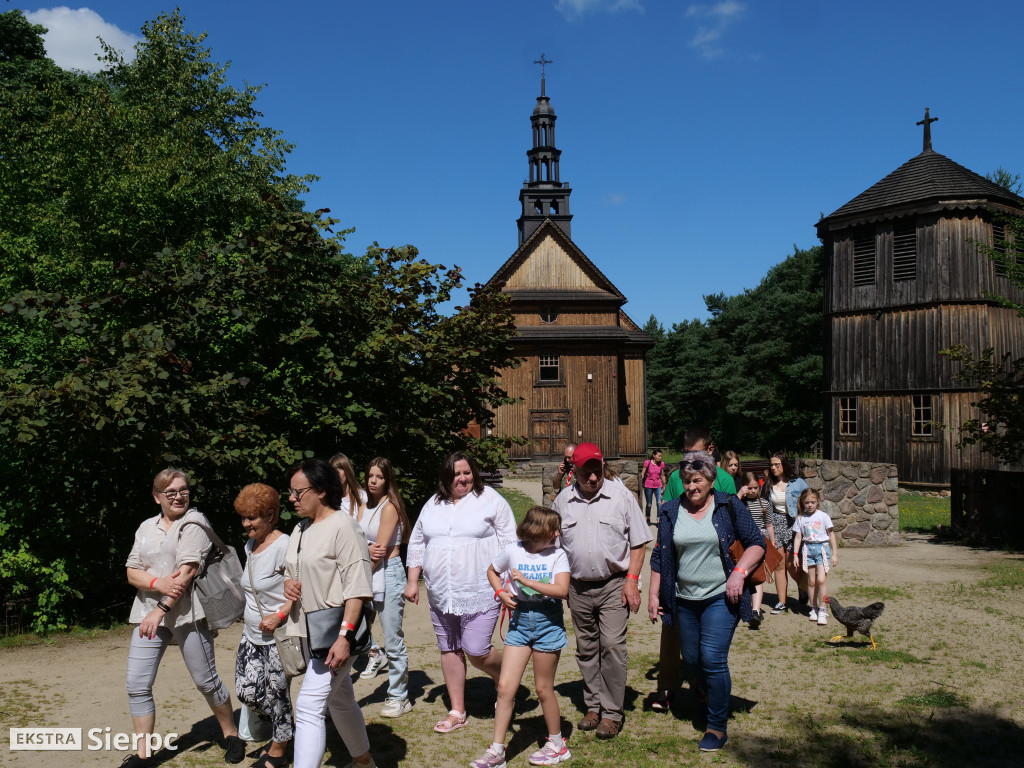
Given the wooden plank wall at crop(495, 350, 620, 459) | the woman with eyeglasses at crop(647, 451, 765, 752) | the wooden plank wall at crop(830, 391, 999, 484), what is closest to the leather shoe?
the woman with eyeglasses at crop(647, 451, 765, 752)

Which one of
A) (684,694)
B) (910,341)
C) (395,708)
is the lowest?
(684,694)

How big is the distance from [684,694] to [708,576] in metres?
1.88

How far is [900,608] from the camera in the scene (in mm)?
9961

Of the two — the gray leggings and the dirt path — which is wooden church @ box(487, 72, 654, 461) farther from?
the gray leggings

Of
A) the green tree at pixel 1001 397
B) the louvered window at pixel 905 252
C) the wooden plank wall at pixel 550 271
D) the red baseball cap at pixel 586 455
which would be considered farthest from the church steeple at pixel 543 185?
the red baseball cap at pixel 586 455

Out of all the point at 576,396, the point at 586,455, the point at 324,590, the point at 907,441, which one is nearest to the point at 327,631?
the point at 324,590

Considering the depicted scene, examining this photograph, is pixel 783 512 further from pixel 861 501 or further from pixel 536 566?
pixel 861 501

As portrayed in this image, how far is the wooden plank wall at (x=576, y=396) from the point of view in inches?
1337

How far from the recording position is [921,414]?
91.8 ft

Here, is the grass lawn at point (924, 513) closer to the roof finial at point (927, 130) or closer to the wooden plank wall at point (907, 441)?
the wooden plank wall at point (907, 441)

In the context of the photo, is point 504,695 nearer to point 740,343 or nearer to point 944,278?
point 944,278

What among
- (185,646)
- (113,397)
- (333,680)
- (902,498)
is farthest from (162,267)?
(902,498)

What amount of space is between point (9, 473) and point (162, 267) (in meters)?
2.81

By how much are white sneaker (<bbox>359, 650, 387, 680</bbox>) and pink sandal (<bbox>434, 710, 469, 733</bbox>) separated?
151cm
